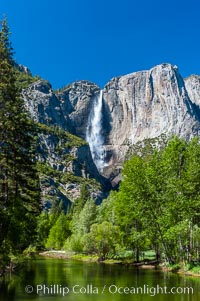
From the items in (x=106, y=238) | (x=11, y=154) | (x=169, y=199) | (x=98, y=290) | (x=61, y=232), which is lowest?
(x=98, y=290)

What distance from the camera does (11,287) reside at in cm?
2712

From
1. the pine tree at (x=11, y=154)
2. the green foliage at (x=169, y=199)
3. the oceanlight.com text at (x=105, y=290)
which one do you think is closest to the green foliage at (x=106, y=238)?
the green foliage at (x=169, y=199)

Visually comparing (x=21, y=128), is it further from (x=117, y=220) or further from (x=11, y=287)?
(x=117, y=220)

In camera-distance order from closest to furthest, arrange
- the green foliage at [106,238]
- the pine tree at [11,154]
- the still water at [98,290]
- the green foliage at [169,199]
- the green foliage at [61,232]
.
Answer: the still water at [98,290]
the pine tree at [11,154]
the green foliage at [169,199]
the green foliage at [106,238]
the green foliage at [61,232]

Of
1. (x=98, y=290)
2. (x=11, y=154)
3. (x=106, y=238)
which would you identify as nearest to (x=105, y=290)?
(x=98, y=290)

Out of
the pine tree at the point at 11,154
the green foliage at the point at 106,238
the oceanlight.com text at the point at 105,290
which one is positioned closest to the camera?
the oceanlight.com text at the point at 105,290

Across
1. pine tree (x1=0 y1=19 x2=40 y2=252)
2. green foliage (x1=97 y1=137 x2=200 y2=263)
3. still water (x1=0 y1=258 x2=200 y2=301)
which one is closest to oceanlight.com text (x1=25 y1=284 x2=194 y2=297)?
still water (x1=0 y1=258 x2=200 y2=301)

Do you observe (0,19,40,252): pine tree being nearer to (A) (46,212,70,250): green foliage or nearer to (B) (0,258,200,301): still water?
(B) (0,258,200,301): still water

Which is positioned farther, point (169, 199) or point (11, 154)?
point (169, 199)

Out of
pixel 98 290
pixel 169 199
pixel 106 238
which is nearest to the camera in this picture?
pixel 98 290

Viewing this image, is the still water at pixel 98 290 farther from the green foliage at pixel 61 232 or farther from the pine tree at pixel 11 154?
the green foliage at pixel 61 232

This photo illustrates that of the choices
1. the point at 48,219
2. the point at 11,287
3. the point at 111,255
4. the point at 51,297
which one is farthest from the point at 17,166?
the point at 48,219

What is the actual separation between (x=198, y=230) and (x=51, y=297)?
21301 mm

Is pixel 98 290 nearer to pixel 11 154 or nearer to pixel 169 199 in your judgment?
pixel 11 154
